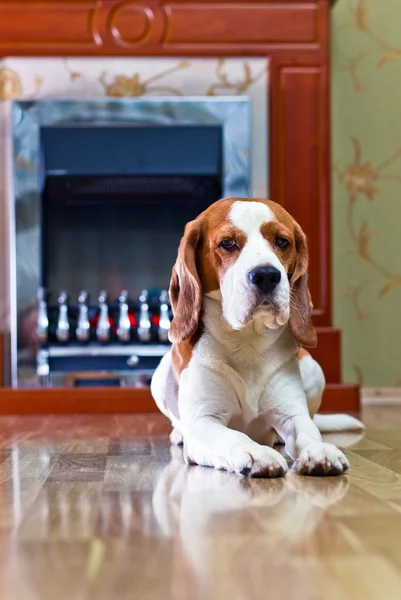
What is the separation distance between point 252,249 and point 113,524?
2.00 feet

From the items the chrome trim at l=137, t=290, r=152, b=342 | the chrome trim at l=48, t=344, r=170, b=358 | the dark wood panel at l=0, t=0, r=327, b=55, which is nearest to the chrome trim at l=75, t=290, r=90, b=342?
the chrome trim at l=48, t=344, r=170, b=358

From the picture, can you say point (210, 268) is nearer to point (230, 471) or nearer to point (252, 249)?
point (252, 249)

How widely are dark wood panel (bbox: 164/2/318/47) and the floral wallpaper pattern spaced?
8 cm

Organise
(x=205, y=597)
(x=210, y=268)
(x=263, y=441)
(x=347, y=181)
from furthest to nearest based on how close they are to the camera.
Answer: (x=347, y=181) < (x=263, y=441) < (x=210, y=268) < (x=205, y=597)

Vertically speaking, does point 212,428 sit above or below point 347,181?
below

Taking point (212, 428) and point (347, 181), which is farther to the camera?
point (347, 181)

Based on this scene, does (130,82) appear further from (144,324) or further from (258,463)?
(258,463)

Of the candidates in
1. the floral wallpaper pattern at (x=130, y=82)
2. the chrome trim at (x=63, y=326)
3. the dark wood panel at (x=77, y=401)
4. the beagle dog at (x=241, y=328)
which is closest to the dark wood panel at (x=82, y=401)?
the dark wood panel at (x=77, y=401)

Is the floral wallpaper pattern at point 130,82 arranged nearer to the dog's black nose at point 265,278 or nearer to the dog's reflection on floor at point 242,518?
the dog's black nose at point 265,278

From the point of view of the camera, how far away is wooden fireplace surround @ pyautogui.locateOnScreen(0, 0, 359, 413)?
124 inches

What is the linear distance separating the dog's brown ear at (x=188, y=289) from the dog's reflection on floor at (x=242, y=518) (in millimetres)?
276

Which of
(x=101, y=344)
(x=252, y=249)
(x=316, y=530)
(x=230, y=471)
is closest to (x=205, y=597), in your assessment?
(x=316, y=530)

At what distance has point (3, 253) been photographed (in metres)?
3.13

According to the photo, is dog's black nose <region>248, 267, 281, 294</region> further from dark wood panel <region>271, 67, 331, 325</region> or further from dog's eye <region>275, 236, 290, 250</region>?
dark wood panel <region>271, 67, 331, 325</region>
